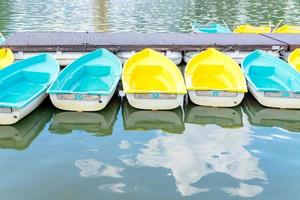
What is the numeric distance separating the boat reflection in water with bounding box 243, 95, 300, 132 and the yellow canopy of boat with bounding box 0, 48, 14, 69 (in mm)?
8454

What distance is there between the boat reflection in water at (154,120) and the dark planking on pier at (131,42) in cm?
476

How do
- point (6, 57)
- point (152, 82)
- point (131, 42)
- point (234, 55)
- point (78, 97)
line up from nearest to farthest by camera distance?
point (78, 97) < point (152, 82) < point (6, 57) < point (234, 55) < point (131, 42)

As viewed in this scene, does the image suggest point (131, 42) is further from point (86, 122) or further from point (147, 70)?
point (86, 122)

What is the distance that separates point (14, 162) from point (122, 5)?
31.5m

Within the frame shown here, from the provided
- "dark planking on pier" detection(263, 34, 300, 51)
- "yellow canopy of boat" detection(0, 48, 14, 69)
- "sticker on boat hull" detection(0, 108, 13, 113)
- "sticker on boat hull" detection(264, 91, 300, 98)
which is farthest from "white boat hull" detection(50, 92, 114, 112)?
"dark planking on pier" detection(263, 34, 300, 51)

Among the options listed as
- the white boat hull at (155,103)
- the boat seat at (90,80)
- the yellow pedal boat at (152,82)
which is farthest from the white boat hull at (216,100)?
the boat seat at (90,80)

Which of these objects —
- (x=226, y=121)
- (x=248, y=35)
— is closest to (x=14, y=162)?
(x=226, y=121)

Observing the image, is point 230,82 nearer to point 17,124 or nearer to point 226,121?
point 226,121

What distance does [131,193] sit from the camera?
20.5ft

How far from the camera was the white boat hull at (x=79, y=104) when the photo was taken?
916 centimetres

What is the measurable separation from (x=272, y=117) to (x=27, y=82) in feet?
24.9

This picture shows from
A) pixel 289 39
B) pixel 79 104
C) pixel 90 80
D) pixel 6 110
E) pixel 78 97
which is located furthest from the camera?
pixel 289 39

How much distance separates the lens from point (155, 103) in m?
9.40

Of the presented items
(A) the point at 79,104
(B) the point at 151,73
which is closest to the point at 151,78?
(B) the point at 151,73
